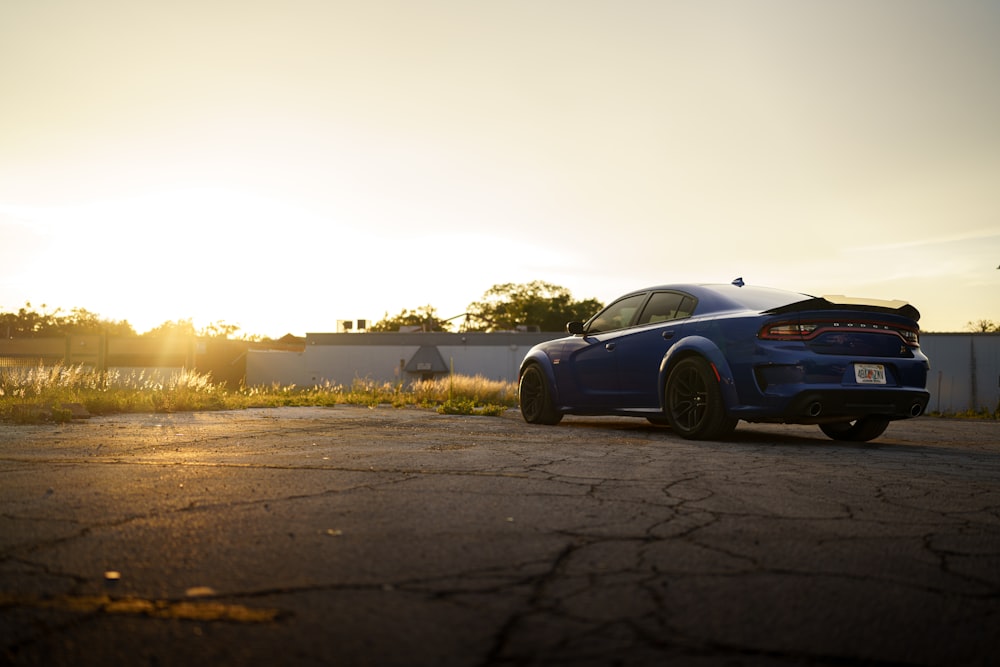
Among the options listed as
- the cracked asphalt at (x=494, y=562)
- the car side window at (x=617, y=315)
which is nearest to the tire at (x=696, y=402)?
the car side window at (x=617, y=315)

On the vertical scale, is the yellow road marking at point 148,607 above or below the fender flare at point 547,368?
below

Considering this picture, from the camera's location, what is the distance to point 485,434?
8898mm

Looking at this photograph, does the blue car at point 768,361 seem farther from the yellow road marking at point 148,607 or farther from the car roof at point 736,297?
the yellow road marking at point 148,607

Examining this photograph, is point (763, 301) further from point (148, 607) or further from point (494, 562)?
point (148, 607)

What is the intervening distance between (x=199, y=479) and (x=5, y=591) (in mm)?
2435

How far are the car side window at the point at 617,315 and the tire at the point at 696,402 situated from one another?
4.42 ft

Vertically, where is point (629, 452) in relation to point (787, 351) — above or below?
below

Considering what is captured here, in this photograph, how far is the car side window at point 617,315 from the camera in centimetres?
958

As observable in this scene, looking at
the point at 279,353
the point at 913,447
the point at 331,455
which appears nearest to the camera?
the point at 331,455

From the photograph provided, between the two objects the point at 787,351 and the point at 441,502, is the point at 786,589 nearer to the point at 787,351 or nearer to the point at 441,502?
the point at 441,502

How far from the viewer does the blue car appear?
743 centimetres

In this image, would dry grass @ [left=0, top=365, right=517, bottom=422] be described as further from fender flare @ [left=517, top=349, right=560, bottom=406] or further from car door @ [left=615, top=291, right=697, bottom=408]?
car door @ [left=615, top=291, right=697, bottom=408]

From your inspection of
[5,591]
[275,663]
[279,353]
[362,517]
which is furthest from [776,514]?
[279,353]

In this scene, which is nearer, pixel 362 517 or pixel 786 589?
pixel 786 589
